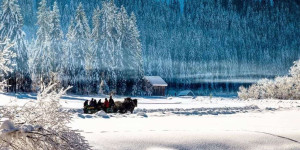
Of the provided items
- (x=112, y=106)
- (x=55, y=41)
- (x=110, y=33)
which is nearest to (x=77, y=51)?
(x=55, y=41)

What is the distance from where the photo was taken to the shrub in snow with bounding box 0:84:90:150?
3594mm

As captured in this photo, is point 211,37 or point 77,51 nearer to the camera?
point 77,51

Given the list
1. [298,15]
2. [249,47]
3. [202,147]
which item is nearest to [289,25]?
[298,15]

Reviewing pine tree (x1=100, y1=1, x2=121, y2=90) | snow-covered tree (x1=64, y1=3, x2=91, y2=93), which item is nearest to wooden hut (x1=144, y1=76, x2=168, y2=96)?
pine tree (x1=100, y1=1, x2=121, y2=90)

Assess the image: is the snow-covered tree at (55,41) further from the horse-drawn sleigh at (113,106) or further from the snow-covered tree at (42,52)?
the horse-drawn sleigh at (113,106)

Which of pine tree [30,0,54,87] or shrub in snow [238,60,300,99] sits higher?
pine tree [30,0,54,87]

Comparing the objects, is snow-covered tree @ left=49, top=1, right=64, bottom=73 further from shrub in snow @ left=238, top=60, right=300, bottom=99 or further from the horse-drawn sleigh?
the horse-drawn sleigh

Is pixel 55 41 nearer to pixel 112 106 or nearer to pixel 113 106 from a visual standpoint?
pixel 112 106

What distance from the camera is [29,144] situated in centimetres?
373

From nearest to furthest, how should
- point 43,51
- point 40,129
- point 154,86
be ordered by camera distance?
1. point 40,129
2. point 43,51
3. point 154,86

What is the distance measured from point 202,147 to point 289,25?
150777 mm

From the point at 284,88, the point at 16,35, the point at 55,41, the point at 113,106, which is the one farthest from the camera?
the point at 55,41

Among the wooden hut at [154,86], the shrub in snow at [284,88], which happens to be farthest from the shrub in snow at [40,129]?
the wooden hut at [154,86]

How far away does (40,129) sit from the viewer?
3.70 meters
